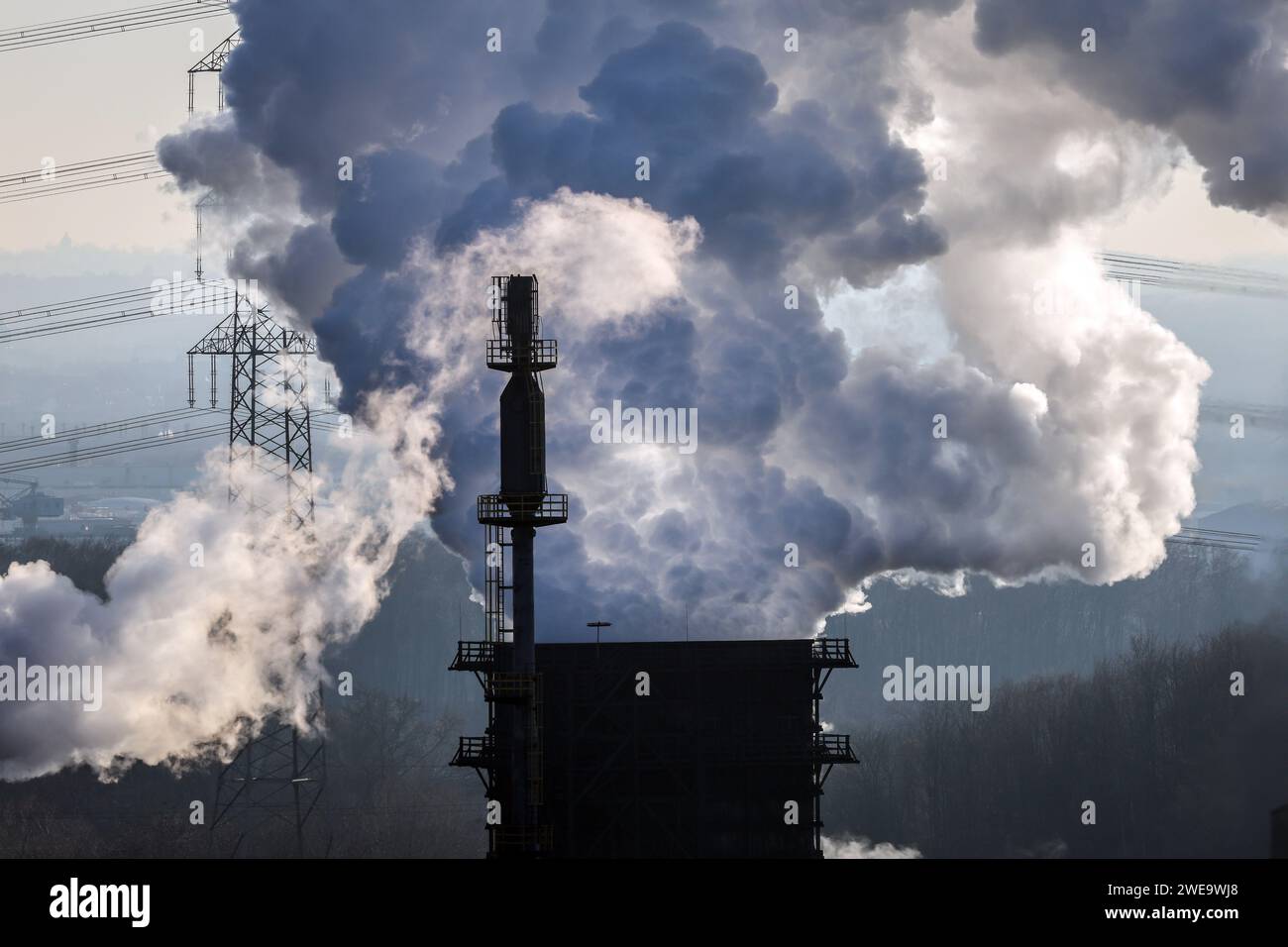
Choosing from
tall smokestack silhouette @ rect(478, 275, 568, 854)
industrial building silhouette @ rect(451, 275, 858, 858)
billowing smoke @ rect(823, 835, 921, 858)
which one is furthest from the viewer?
billowing smoke @ rect(823, 835, 921, 858)

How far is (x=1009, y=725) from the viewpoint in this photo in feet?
477

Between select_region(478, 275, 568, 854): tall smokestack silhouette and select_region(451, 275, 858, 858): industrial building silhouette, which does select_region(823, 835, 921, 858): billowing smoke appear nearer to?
select_region(451, 275, 858, 858): industrial building silhouette

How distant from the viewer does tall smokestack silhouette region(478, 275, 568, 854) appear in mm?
66188

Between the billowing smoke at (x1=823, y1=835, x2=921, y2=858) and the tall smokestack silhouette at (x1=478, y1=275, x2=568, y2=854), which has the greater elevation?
the tall smokestack silhouette at (x1=478, y1=275, x2=568, y2=854)

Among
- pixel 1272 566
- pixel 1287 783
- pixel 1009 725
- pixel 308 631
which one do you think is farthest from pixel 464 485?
pixel 1272 566

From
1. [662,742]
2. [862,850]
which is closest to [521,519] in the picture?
[662,742]

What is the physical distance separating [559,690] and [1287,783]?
60.6 m

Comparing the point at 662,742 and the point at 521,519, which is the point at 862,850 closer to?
the point at 662,742

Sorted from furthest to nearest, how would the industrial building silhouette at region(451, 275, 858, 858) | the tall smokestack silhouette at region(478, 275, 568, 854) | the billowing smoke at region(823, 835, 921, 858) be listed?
the billowing smoke at region(823, 835, 921, 858), the industrial building silhouette at region(451, 275, 858, 858), the tall smokestack silhouette at region(478, 275, 568, 854)

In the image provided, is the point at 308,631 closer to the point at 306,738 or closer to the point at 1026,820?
the point at 306,738

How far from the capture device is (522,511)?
65.9 metres

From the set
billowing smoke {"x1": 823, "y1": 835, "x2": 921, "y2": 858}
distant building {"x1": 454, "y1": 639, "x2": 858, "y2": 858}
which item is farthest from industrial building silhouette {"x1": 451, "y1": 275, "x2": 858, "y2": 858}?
billowing smoke {"x1": 823, "y1": 835, "x2": 921, "y2": 858}

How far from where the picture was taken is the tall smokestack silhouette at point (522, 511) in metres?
66.2

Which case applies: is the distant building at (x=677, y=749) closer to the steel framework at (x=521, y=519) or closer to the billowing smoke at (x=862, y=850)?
the steel framework at (x=521, y=519)
